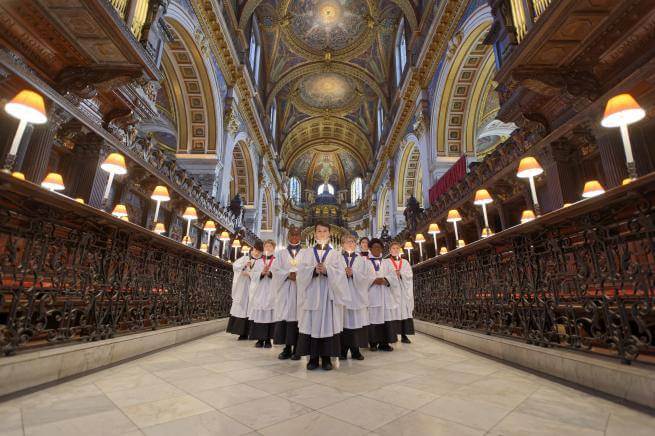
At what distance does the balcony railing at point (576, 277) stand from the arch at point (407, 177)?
1418 centimetres

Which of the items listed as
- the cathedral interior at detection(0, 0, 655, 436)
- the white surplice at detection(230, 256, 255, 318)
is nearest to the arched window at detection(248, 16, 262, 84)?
the cathedral interior at detection(0, 0, 655, 436)

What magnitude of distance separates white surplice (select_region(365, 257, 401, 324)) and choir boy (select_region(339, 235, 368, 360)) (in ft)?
1.84

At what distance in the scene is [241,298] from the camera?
5652mm

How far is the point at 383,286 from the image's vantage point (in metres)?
4.87

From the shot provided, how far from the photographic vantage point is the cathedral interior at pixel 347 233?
196cm

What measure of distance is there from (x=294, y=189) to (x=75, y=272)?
3288 centimetres

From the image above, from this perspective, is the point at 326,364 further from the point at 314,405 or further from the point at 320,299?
the point at 314,405

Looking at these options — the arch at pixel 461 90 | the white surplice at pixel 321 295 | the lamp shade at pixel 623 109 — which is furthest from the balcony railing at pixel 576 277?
the arch at pixel 461 90

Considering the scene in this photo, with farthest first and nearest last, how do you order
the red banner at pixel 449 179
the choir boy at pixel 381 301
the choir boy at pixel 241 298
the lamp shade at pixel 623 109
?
the red banner at pixel 449 179 → the choir boy at pixel 241 298 → the choir boy at pixel 381 301 → the lamp shade at pixel 623 109

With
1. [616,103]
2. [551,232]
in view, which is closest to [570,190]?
[616,103]

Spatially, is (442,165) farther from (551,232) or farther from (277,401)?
(277,401)

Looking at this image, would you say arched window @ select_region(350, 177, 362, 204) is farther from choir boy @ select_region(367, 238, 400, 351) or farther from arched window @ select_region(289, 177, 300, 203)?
choir boy @ select_region(367, 238, 400, 351)

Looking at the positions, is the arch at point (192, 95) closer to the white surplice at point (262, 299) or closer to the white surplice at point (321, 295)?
the white surplice at point (262, 299)

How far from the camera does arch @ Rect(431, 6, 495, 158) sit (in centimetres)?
1100
